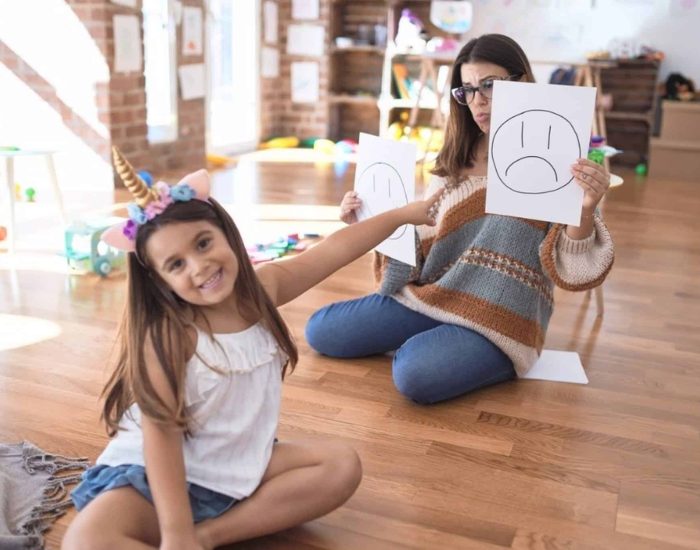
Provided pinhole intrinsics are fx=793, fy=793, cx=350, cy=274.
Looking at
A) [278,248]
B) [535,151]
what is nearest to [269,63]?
[278,248]

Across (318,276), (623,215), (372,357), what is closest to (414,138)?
(623,215)

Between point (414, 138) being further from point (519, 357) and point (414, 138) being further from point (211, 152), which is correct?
point (519, 357)

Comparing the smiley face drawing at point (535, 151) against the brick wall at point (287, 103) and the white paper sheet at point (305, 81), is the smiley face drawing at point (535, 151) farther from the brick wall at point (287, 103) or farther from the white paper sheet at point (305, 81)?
the white paper sheet at point (305, 81)

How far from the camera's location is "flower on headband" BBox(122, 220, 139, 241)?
107 cm

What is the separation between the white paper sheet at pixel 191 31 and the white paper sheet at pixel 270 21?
1046mm

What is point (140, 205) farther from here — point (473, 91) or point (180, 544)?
point (473, 91)

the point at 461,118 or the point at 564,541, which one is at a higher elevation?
the point at 461,118

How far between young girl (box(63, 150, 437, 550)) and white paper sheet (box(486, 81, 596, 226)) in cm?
53

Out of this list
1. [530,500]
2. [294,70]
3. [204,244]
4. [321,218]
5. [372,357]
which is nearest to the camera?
[204,244]

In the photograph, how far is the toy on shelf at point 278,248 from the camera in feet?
9.38

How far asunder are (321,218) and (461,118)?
1874mm

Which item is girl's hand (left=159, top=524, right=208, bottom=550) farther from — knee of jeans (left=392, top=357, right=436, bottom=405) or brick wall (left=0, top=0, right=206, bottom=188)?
brick wall (left=0, top=0, right=206, bottom=188)

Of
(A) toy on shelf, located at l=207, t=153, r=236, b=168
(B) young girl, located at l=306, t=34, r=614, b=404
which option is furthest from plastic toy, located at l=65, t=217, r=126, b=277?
(A) toy on shelf, located at l=207, t=153, r=236, b=168

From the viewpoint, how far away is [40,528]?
126 centimetres
